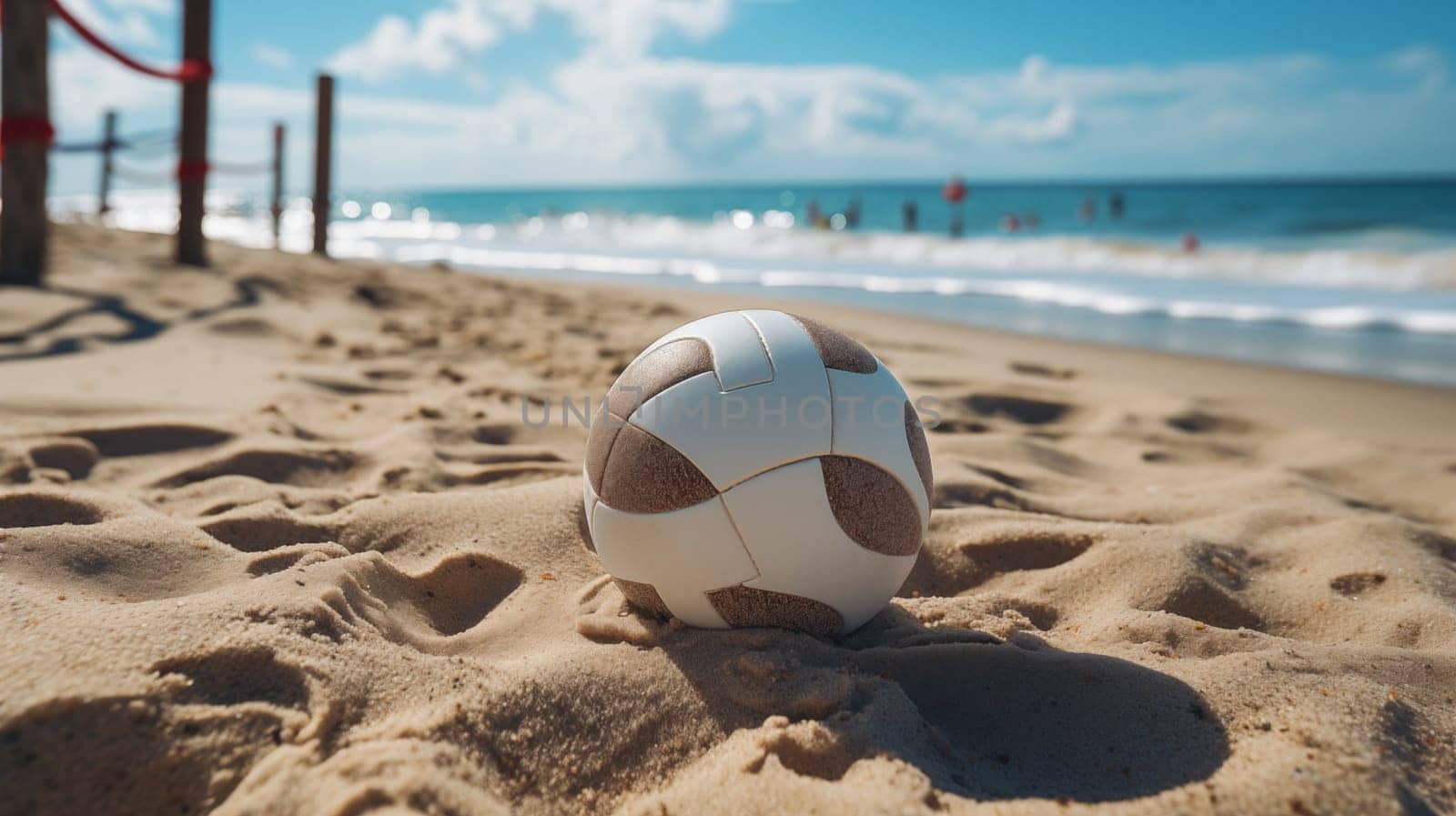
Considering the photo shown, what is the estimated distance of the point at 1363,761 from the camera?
1906 mm

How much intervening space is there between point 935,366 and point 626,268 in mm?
9895

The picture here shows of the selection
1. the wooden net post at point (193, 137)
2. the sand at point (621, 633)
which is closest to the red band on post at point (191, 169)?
the wooden net post at point (193, 137)

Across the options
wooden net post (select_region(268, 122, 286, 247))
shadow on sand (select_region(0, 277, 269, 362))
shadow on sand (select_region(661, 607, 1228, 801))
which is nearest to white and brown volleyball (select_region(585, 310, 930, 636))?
shadow on sand (select_region(661, 607, 1228, 801))

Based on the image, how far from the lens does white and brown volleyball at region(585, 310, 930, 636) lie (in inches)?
90.7

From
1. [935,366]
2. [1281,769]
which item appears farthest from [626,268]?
[1281,769]

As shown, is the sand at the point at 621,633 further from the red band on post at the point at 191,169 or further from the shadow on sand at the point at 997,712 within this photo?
the red band on post at the point at 191,169

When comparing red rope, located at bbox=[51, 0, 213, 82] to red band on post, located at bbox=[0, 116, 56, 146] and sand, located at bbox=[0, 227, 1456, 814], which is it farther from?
sand, located at bbox=[0, 227, 1456, 814]

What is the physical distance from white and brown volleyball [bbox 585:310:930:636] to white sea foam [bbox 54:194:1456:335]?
28.8 feet

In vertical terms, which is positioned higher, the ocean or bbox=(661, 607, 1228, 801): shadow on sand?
the ocean

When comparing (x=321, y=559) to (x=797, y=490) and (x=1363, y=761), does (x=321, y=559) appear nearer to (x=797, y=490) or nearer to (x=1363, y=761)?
(x=797, y=490)

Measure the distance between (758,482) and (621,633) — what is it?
0.55 m

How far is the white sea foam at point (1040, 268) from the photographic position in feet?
34.8

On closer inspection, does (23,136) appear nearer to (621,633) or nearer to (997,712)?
(621,633)

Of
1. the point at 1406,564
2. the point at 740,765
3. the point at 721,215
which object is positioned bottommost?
the point at 740,765
